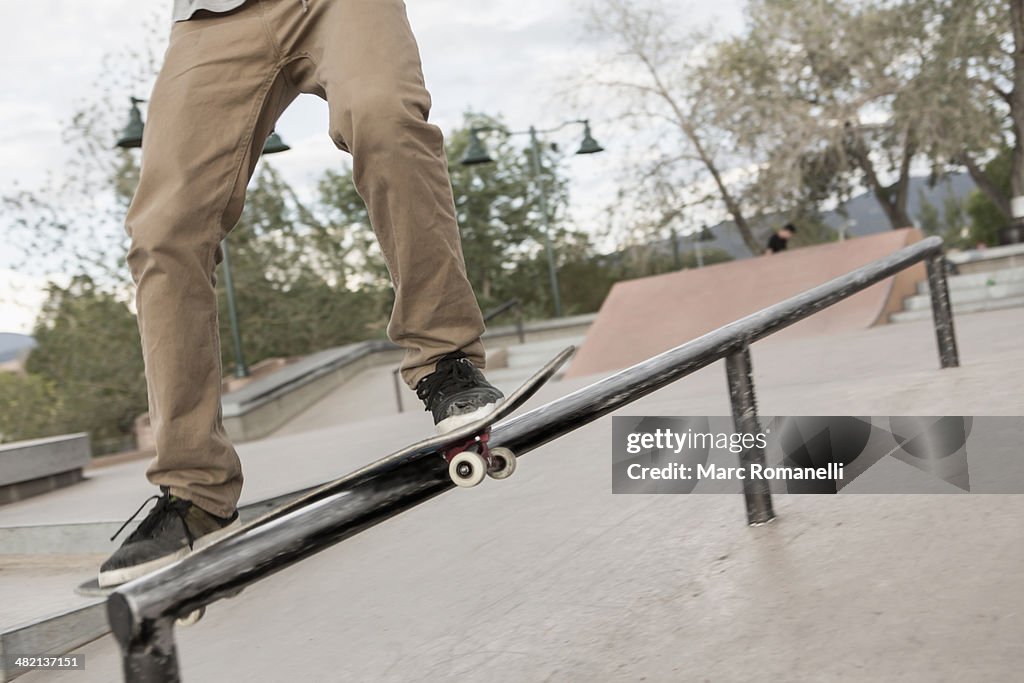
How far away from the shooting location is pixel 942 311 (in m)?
4.53

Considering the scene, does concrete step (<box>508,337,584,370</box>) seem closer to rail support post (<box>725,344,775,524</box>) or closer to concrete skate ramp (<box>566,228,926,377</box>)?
concrete skate ramp (<box>566,228,926,377</box>)

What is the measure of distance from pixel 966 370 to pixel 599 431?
163 centimetres

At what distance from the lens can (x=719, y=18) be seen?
66.8ft

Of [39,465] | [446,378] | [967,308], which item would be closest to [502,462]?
[446,378]

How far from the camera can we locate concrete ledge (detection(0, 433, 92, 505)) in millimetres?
6059

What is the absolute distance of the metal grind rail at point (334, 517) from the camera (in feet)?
3.59

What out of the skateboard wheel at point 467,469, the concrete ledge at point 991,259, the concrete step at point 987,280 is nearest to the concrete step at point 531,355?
the concrete step at point 987,280

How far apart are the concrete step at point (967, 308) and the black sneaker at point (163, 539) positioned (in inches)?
422

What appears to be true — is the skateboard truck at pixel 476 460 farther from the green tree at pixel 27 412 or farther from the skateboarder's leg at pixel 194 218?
the green tree at pixel 27 412

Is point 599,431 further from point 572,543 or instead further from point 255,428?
point 255,428

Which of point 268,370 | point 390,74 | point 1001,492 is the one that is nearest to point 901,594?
point 1001,492

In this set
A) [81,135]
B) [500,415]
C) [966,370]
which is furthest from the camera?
[81,135]

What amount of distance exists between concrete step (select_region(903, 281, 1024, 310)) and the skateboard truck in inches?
429

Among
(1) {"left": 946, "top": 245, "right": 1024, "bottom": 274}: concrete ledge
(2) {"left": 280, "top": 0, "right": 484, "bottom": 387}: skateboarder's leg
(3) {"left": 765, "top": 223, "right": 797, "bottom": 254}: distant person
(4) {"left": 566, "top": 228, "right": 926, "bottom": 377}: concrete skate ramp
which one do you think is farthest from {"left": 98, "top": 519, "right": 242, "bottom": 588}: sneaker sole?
(1) {"left": 946, "top": 245, "right": 1024, "bottom": 274}: concrete ledge
